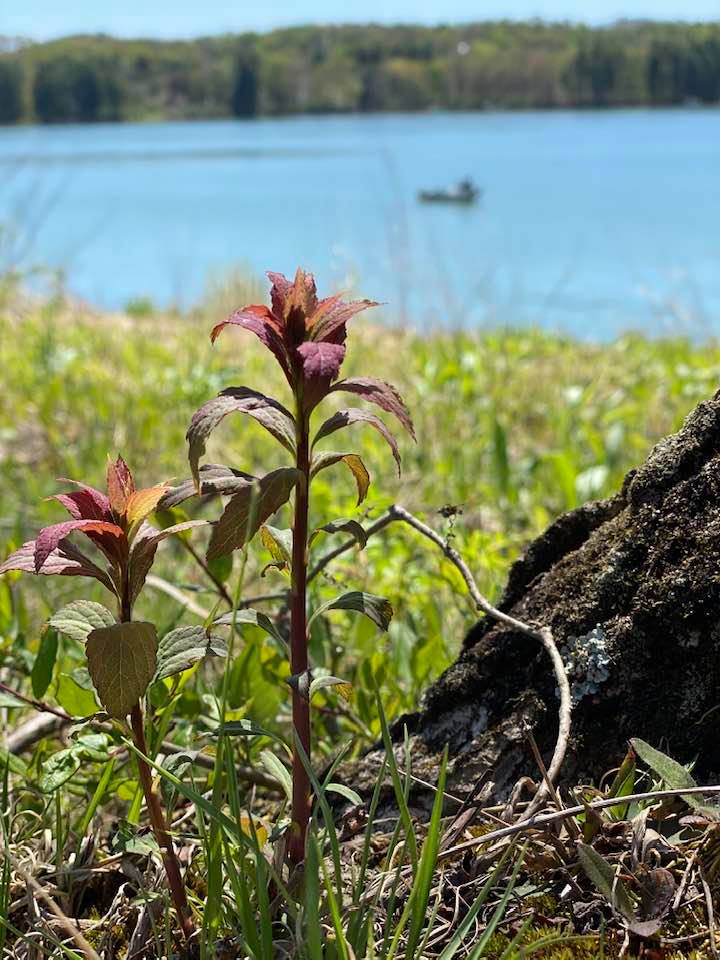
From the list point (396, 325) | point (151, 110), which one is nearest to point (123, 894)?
point (396, 325)

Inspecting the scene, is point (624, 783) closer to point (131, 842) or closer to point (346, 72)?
point (131, 842)

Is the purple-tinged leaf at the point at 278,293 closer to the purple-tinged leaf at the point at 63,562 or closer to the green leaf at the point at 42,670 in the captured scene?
the purple-tinged leaf at the point at 63,562

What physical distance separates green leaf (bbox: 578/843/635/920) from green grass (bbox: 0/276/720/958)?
0.52 ft

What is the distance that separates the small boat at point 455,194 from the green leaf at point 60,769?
28736mm

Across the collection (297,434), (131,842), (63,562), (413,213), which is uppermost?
(413,213)

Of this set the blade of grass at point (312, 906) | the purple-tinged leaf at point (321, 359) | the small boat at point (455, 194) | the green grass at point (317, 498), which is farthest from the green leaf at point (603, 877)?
the small boat at point (455, 194)

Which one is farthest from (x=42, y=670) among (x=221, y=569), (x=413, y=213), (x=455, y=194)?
(x=455, y=194)

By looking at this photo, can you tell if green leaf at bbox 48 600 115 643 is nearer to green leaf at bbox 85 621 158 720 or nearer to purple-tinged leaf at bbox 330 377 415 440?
green leaf at bbox 85 621 158 720

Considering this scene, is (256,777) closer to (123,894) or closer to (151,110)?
(123,894)

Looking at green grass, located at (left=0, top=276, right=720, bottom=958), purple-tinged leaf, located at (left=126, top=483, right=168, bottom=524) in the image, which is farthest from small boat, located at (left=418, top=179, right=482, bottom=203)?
purple-tinged leaf, located at (left=126, top=483, right=168, bottom=524)

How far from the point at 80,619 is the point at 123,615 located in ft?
0.22

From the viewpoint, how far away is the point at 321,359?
35.9 inches

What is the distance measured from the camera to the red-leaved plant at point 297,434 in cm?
98

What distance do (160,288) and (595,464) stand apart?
15.5 meters
